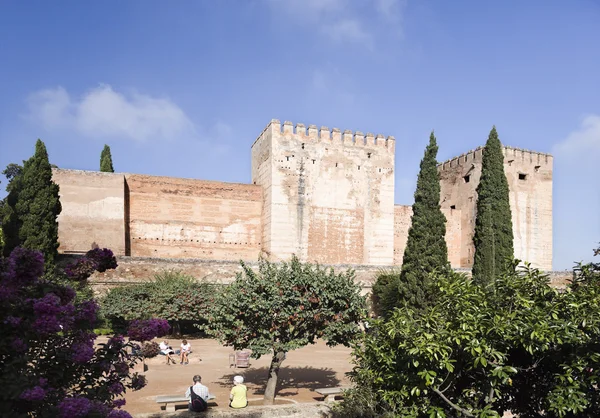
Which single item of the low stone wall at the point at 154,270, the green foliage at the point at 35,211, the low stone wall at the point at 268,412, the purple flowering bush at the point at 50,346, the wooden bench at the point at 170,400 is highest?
the green foliage at the point at 35,211

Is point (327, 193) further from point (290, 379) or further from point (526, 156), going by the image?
point (290, 379)

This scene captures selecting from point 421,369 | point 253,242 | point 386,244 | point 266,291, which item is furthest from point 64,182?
point 421,369

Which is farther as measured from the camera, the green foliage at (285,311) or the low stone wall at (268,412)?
the green foliage at (285,311)

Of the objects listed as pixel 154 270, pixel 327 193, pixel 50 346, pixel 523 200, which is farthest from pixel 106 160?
pixel 50 346

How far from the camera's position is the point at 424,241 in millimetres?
20750

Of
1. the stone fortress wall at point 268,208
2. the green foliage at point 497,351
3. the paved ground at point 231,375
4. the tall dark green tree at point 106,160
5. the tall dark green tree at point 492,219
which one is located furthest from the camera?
the tall dark green tree at point 106,160

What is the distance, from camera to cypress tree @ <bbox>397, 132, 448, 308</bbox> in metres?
20.4

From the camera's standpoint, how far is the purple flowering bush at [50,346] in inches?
139

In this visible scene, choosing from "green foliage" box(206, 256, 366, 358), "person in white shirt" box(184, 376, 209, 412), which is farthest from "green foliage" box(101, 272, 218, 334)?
"person in white shirt" box(184, 376, 209, 412)

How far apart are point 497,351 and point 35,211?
746 inches

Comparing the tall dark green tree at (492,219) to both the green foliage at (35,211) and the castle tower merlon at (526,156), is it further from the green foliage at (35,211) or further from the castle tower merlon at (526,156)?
the green foliage at (35,211)

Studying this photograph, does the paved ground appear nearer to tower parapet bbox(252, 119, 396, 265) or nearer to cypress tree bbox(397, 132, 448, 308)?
cypress tree bbox(397, 132, 448, 308)

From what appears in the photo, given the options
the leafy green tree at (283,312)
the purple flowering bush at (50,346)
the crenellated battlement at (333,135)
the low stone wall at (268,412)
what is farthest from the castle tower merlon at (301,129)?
the purple flowering bush at (50,346)

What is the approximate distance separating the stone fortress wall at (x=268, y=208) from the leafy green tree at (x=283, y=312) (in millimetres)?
15344
